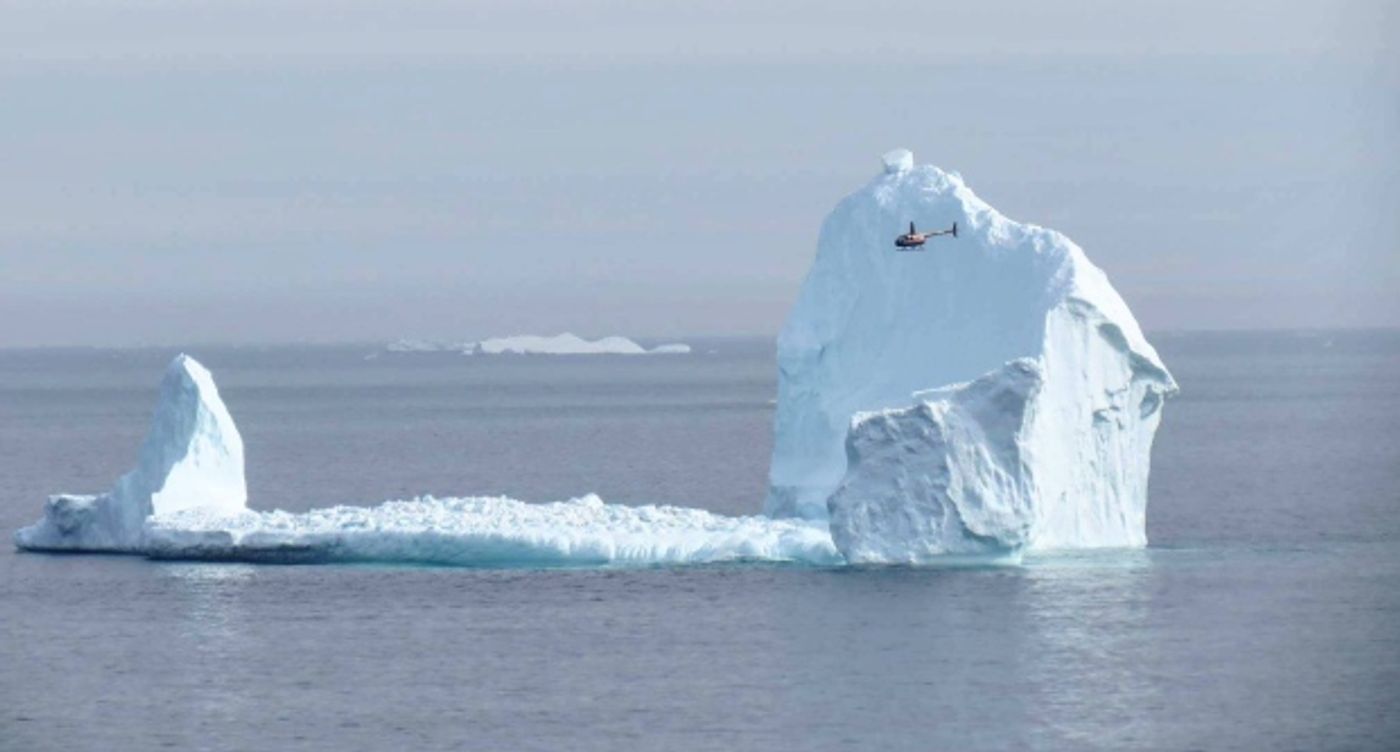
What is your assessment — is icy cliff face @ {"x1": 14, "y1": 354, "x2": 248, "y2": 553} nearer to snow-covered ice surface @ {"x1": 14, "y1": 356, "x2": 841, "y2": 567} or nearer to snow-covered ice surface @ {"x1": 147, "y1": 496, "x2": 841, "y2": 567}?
snow-covered ice surface @ {"x1": 14, "y1": 356, "x2": 841, "y2": 567}

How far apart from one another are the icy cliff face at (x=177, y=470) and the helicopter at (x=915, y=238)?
10566mm

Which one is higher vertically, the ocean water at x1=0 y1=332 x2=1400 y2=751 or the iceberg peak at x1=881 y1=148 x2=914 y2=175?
the iceberg peak at x1=881 y1=148 x2=914 y2=175

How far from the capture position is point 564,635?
3238cm

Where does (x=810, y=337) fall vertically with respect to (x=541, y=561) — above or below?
above

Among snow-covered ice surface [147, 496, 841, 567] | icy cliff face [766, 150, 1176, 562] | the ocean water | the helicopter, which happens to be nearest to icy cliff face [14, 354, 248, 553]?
snow-covered ice surface [147, 496, 841, 567]

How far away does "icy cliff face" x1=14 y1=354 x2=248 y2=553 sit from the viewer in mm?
39500

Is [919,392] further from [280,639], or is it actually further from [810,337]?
[280,639]

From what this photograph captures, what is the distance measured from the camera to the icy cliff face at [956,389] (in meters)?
34.3

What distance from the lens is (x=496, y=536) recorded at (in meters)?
36.3

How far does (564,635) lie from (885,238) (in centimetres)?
977

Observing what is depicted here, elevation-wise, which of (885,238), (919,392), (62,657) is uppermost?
(885,238)

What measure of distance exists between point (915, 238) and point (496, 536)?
24.0 feet

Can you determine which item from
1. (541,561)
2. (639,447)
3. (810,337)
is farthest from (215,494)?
(639,447)

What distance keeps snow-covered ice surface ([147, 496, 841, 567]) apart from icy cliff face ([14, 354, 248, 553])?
0.63m
